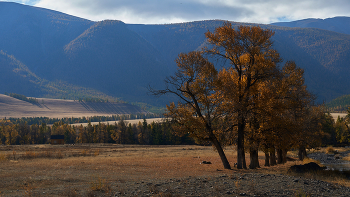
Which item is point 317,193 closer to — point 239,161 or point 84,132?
point 239,161

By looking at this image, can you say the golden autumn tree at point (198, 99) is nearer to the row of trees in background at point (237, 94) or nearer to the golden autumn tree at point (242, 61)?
the row of trees in background at point (237, 94)

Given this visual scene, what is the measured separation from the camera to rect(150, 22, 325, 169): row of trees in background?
2409 cm

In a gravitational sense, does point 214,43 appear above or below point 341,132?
above

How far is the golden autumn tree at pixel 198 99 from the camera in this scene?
25578 millimetres

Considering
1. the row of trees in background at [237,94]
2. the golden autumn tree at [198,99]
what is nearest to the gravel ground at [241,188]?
the row of trees in background at [237,94]

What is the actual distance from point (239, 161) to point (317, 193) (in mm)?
11738

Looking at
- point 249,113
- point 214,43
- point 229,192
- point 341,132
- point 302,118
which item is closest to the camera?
point 229,192

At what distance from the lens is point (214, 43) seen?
25.6 meters

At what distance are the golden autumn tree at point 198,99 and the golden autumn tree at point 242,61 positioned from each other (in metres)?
1.23

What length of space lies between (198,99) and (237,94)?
404 centimetres

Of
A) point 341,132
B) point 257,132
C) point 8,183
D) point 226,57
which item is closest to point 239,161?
point 257,132

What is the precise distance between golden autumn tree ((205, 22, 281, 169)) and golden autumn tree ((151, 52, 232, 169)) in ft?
4.02

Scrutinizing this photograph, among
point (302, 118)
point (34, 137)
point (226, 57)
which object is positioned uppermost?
point (226, 57)

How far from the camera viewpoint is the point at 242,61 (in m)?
25.2
